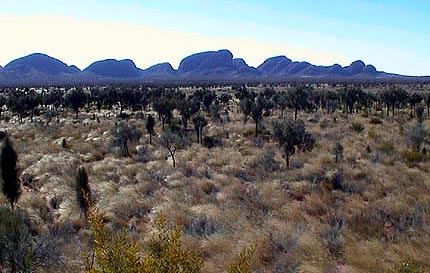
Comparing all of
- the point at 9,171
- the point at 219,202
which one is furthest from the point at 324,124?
the point at 9,171

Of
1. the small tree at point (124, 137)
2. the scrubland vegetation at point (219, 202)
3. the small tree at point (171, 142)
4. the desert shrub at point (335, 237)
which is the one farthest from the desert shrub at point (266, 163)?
the desert shrub at point (335, 237)

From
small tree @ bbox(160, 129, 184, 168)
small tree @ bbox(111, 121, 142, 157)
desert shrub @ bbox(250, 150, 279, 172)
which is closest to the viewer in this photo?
desert shrub @ bbox(250, 150, 279, 172)

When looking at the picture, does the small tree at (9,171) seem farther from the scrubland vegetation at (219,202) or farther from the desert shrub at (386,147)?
the desert shrub at (386,147)

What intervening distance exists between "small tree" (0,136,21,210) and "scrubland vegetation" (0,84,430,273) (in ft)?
0.15

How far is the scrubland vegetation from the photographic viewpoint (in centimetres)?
1091

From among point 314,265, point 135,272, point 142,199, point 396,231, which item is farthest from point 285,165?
point 135,272

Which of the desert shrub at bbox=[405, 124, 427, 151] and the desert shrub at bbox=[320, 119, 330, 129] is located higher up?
the desert shrub at bbox=[405, 124, 427, 151]

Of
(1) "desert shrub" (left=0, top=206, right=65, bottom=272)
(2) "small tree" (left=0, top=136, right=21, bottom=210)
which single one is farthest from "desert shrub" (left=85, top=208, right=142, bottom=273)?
(2) "small tree" (left=0, top=136, right=21, bottom=210)

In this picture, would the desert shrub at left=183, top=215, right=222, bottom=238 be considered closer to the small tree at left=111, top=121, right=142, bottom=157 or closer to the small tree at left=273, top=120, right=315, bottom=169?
the small tree at left=273, top=120, right=315, bottom=169

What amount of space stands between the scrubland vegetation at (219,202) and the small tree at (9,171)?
5cm

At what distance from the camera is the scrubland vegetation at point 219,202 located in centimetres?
1091

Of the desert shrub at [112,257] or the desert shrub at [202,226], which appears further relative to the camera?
the desert shrub at [202,226]

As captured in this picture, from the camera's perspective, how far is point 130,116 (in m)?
53.0

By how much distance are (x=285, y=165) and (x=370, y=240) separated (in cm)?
1190
